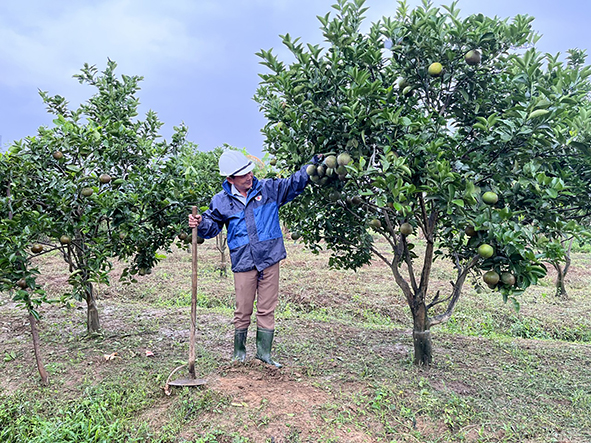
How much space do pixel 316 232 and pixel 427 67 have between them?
199 cm

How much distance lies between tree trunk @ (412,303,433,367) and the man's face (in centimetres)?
193

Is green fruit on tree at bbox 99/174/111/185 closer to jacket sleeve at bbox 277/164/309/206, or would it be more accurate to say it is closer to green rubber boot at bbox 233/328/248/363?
jacket sleeve at bbox 277/164/309/206

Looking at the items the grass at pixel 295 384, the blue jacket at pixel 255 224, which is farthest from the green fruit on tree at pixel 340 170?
the grass at pixel 295 384

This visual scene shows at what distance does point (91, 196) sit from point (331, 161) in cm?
217

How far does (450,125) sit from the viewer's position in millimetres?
3576

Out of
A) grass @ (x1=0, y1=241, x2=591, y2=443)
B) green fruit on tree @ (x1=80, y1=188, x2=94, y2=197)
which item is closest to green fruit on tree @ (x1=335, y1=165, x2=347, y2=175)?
grass @ (x1=0, y1=241, x2=591, y2=443)

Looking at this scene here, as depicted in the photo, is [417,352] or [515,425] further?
[417,352]

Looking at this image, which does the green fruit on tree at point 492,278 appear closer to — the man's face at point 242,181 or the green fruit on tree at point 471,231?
the green fruit on tree at point 471,231

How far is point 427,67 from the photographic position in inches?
127

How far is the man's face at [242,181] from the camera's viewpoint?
3733 millimetres

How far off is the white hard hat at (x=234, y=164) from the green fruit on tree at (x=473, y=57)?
190cm

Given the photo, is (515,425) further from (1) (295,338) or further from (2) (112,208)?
(2) (112,208)

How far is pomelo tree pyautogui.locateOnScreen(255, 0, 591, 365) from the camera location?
2740 millimetres

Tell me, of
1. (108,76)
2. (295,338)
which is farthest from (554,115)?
(108,76)
